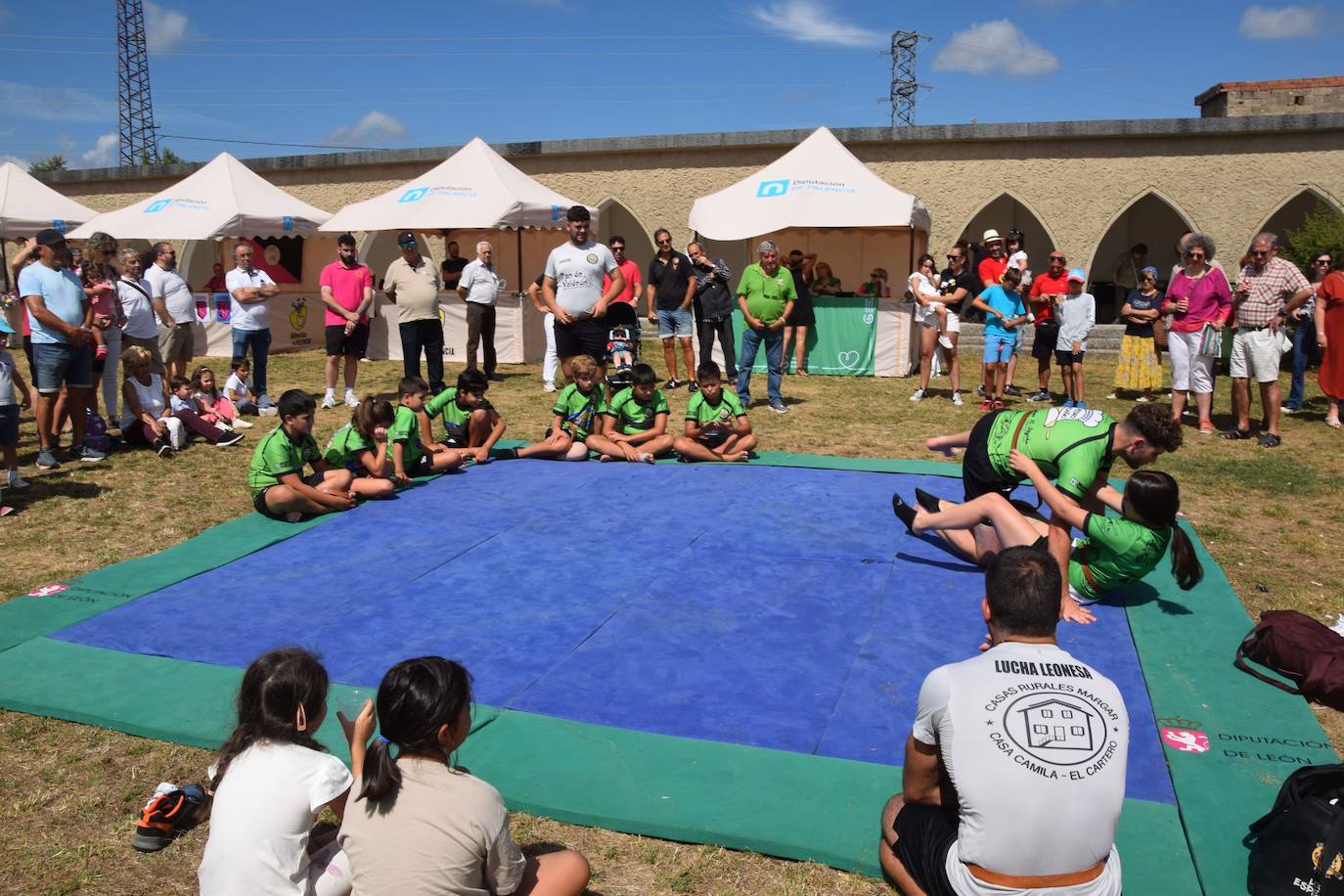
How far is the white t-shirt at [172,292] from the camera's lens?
33.5ft

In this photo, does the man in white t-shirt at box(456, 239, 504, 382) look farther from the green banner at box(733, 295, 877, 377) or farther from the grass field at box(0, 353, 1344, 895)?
the green banner at box(733, 295, 877, 377)

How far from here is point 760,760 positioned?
371 cm

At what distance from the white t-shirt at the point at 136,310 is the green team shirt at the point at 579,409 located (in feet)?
12.5

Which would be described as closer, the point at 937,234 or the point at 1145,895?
the point at 1145,895

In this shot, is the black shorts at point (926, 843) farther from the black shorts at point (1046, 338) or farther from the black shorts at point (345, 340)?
the black shorts at point (1046, 338)

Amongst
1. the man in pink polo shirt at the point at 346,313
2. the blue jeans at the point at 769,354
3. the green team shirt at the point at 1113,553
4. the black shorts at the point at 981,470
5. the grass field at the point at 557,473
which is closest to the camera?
the grass field at the point at 557,473

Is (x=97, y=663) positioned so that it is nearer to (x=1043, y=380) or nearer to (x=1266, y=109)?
(x=1043, y=380)

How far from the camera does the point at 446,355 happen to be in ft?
48.1

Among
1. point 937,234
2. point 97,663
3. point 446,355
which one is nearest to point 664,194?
point 937,234

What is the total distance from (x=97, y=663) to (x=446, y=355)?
10.4 metres

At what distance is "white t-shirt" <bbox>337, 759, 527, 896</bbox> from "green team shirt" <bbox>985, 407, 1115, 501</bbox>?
3613 mm

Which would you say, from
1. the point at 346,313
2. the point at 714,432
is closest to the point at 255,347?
the point at 346,313

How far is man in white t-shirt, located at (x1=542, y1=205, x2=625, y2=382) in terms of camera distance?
30.7 feet

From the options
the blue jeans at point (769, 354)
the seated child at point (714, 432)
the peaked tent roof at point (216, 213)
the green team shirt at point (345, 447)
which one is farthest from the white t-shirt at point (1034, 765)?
the peaked tent roof at point (216, 213)
